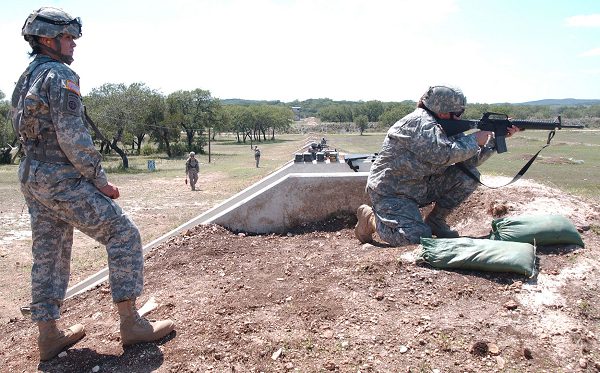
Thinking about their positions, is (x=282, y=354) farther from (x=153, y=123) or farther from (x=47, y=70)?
(x=153, y=123)

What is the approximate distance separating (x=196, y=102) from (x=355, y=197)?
52.8 m

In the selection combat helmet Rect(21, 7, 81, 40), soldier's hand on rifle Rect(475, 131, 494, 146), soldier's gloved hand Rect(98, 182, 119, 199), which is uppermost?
combat helmet Rect(21, 7, 81, 40)

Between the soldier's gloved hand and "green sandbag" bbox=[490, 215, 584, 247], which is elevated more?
the soldier's gloved hand

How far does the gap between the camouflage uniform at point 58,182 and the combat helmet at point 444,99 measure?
278cm

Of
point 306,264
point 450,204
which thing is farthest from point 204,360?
point 450,204

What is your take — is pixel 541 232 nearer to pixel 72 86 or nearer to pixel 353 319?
pixel 353 319

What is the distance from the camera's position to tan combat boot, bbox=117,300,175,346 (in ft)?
9.87

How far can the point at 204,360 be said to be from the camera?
2861 mm

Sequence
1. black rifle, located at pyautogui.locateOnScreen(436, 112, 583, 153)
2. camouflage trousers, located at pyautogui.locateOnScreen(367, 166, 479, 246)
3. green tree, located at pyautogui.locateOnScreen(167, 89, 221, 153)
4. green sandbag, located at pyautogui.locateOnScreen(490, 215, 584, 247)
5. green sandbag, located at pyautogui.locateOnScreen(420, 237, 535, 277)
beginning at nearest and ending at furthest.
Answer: green sandbag, located at pyautogui.locateOnScreen(420, 237, 535, 277) < green sandbag, located at pyautogui.locateOnScreen(490, 215, 584, 247) < camouflage trousers, located at pyautogui.locateOnScreen(367, 166, 479, 246) < black rifle, located at pyautogui.locateOnScreen(436, 112, 583, 153) < green tree, located at pyautogui.locateOnScreen(167, 89, 221, 153)

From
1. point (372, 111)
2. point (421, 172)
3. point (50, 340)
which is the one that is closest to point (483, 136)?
point (421, 172)

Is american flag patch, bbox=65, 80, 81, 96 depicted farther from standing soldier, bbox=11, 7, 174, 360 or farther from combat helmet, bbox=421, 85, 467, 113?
combat helmet, bbox=421, 85, 467, 113

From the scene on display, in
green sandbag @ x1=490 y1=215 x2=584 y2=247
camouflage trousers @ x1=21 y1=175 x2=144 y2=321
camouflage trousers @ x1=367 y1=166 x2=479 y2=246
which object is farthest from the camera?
camouflage trousers @ x1=367 y1=166 x2=479 y2=246

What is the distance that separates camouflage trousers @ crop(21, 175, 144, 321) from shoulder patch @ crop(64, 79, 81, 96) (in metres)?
0.51

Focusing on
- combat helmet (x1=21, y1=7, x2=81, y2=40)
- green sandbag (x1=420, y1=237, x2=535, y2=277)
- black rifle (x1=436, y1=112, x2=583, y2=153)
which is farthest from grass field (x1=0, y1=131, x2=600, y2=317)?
black rifle (x1=436, y1=112, x2=583, y2=153)
